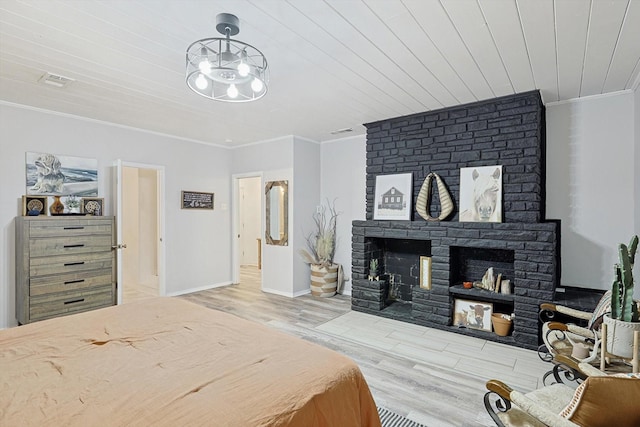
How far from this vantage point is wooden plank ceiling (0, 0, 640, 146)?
198 centimetres

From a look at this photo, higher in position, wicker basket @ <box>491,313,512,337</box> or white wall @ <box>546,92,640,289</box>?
white wall @ <box>546,92,640,289</box>

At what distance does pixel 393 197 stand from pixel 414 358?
2.06 meters

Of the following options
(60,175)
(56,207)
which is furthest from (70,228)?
(60,175)

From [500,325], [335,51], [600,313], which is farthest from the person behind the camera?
[500,325]

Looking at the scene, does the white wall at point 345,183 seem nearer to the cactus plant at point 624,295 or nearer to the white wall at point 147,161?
the white wall at point 147,161

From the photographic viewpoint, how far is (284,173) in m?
5.37

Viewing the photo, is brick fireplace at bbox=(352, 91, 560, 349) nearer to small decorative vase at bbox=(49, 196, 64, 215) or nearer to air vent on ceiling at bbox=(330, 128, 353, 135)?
air vent on ceiling at bbox=(330, 128, 353, 135)

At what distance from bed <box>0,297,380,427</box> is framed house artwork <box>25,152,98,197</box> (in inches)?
107

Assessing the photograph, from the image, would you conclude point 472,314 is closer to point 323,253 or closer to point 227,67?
point 323,253

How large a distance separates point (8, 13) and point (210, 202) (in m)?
3.97

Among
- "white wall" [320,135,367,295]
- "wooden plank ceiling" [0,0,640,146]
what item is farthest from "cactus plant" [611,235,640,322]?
"white wall" [320,135,367,295]

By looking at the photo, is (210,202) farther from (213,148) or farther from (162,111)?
(162,111)

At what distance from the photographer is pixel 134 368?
1481 mm

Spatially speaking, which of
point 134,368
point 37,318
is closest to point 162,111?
point 37,318
